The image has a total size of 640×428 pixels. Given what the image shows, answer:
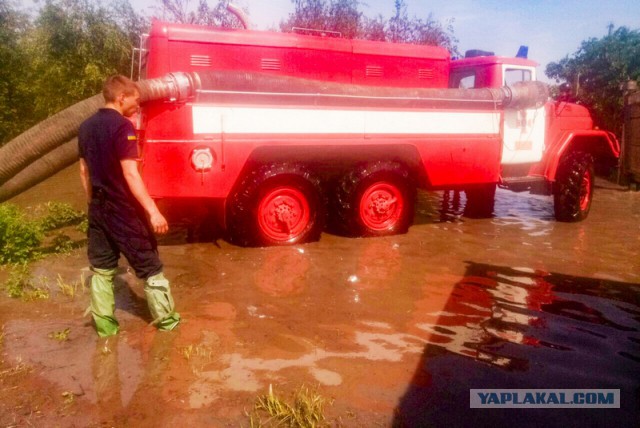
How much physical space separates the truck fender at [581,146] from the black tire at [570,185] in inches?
5.6

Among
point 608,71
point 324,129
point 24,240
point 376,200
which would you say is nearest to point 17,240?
point 24,240

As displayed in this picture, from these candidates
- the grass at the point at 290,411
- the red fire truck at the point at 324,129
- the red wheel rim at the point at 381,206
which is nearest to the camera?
the grass at the point at 290,411

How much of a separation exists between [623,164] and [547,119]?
6.20 meters

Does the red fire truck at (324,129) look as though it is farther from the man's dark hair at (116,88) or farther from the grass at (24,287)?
the man's dark hair at (116,88)

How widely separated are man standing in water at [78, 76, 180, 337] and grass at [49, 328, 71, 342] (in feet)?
0.78

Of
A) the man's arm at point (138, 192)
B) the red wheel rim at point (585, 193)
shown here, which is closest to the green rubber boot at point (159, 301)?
the man's arm at point (138, 192)

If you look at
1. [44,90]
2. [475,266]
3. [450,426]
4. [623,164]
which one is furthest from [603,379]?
[44,90]

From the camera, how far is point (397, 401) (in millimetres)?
2811

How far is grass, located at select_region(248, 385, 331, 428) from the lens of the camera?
8.39 feet

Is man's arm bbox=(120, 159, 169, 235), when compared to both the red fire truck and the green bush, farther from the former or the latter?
the green bush

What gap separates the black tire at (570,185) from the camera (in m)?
7.82

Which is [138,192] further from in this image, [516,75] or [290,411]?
[516,75]

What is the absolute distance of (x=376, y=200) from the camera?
21.6 feet

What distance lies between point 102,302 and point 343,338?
5.75 feet
